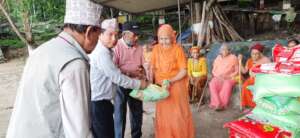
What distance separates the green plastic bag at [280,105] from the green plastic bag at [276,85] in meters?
0.05

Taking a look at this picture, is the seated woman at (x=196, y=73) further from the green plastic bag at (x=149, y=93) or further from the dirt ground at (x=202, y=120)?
the green plastic bag at (x=149, y=93)

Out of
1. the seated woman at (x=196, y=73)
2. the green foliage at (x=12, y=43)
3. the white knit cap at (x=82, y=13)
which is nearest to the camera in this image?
the white knit cap at (x=82, y=13)

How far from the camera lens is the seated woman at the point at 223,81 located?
4805 millimetres

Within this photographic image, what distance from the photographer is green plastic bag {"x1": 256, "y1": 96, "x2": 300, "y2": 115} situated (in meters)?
2.04

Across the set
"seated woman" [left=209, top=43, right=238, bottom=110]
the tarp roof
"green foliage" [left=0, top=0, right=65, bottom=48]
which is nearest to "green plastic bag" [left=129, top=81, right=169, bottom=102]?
"seated woman" [left=209, top=43, right=238, bottom=110]

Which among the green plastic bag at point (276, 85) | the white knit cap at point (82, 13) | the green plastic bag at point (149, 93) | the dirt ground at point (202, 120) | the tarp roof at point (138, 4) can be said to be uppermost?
the tarp roof at point (138, 4)

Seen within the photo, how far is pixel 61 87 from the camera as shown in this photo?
1.22m

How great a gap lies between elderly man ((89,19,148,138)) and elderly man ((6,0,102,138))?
1354 millimetres

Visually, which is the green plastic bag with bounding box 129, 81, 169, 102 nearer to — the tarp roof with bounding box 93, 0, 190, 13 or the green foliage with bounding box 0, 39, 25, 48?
the tarp roof with bounding box 93, 0, 190, 13

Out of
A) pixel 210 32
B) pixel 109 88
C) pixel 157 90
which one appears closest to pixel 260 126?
pixel 157 90

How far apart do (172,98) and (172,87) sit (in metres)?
0.13

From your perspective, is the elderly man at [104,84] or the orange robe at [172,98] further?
the orange robe at [172,98]

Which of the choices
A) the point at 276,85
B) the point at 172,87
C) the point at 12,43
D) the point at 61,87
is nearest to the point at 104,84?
the point at 172,87

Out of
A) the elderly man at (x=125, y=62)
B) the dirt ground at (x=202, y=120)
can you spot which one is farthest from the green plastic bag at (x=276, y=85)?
the dirt ground at (x=202, y=120)
